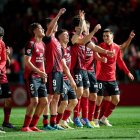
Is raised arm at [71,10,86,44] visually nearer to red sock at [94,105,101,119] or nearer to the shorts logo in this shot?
red sock at [94,105,101,119]

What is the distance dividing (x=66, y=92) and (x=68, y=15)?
47.9 ft

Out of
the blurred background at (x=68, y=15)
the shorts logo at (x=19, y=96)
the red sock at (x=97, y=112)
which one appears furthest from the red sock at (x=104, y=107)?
the blurred background at (x=68, y=15)

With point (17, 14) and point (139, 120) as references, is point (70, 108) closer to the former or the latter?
point (139, 120)

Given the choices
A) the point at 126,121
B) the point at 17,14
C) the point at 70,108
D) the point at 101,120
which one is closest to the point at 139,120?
the point at 126,121

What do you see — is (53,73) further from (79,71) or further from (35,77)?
(79,71)

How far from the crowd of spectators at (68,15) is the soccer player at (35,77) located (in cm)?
1427

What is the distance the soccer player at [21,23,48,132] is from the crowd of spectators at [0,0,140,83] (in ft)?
46.8

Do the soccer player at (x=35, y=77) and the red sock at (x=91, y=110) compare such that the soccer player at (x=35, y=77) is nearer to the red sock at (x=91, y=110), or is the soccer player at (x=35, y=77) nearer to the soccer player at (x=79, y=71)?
the soccer player at (x=79, y=71)

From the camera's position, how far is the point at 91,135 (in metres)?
14.1

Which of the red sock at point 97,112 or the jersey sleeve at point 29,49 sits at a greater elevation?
the jersey sleeve at point 29,49

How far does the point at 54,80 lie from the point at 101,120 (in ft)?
9.01

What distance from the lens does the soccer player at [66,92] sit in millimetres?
15945

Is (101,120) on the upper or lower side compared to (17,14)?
lower

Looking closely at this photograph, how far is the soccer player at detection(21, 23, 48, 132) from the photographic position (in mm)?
14695
